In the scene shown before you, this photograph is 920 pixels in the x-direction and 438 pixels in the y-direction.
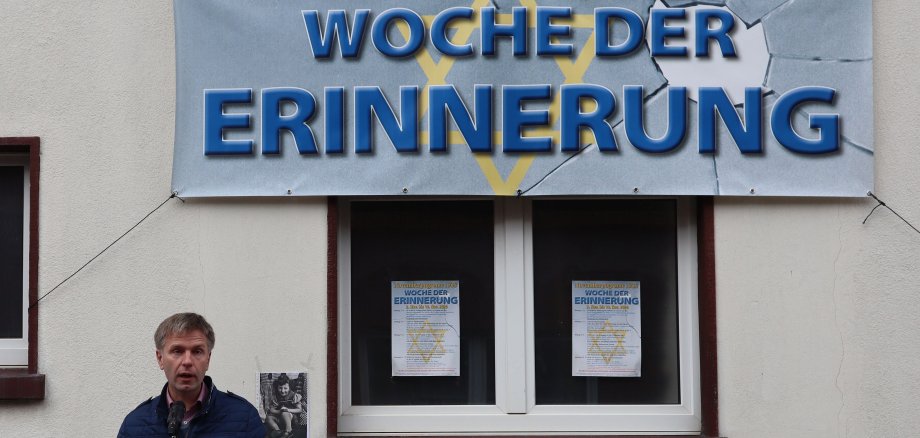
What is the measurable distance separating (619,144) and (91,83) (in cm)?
276

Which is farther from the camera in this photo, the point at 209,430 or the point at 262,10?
the point at 262,10

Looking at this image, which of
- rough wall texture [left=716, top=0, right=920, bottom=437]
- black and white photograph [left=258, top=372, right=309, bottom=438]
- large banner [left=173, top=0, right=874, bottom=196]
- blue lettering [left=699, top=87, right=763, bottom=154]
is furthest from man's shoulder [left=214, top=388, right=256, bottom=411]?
blue lettering [left=699, top=87, right=763, bottom=154]

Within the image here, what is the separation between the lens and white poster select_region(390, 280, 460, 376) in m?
5.38

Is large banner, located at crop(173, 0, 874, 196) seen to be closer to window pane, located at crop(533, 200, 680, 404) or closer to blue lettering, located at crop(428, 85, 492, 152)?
blue lettering, located at crop(428, 85, 492, 152)

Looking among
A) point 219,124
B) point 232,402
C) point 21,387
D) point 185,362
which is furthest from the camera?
point 219,124

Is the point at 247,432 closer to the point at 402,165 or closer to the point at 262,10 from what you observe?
the point at 402,165

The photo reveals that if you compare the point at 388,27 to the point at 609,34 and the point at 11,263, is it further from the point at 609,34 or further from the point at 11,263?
the point at 11,263

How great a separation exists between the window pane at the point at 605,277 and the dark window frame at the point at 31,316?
2.58 m

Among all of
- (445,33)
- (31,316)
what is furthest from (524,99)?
(31,316)

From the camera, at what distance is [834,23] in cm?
518

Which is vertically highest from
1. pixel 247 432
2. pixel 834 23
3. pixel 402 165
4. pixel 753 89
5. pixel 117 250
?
pixel 834 23

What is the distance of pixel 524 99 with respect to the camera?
5.15 metres

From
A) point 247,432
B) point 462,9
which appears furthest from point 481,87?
point 247,432

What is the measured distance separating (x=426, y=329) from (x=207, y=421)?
7.26ft
